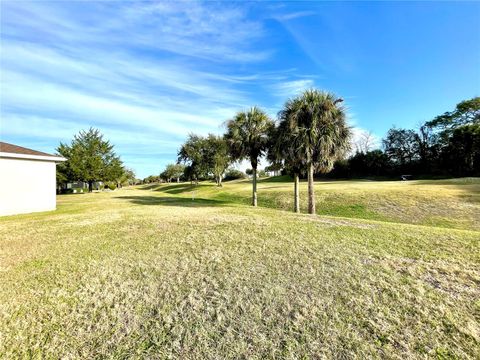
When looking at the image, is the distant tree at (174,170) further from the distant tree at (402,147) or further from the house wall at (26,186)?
the house wall at (26,186)

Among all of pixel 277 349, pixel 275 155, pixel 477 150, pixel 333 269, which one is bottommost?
pixel 277 349

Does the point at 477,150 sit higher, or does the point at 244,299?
the point at 477,150

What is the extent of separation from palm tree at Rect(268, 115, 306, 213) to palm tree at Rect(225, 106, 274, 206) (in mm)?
1794

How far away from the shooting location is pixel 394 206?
17.5 meters

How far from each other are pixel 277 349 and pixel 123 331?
2.27 meters

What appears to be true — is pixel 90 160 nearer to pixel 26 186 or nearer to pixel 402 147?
pixel 26 186

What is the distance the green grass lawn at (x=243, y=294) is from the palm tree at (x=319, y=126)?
6.86m

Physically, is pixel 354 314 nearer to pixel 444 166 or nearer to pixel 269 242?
pixel 269 242

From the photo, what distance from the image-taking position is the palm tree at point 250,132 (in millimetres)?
17922

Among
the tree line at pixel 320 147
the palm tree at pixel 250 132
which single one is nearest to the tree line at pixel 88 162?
the tree line at pixel 320 147

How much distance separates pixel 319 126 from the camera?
14500 millimetres

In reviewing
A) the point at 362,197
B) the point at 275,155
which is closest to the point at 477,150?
the point at 362,197

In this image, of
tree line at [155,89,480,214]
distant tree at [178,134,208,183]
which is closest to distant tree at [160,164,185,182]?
tree line at [155,89,480,214]

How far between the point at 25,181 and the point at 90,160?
3039 centimetres
